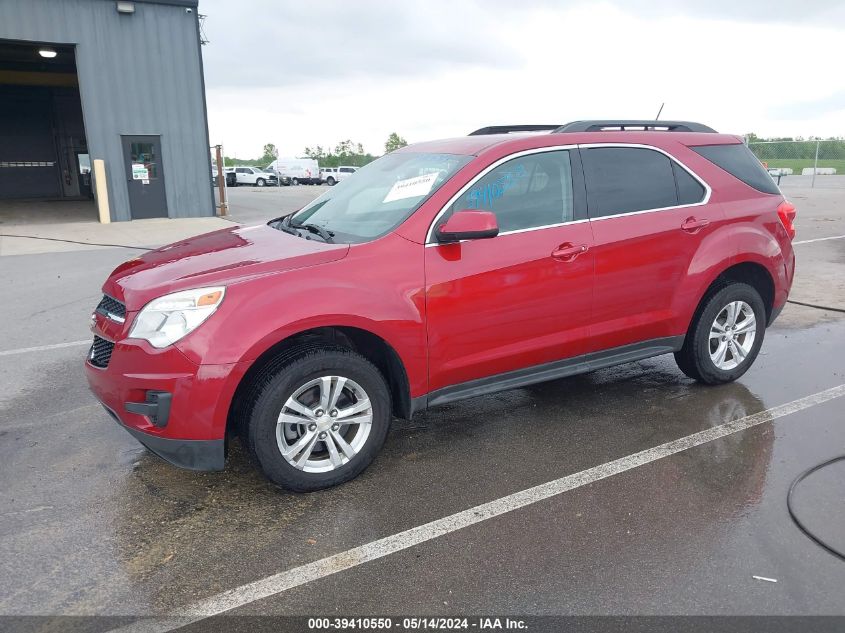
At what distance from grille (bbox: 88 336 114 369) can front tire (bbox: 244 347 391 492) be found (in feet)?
2.63

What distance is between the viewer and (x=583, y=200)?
4.10 m

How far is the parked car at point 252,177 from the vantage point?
46.8m

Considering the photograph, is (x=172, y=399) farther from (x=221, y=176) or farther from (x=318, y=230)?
(x=221, y=176)

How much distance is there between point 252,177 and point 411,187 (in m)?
45.6

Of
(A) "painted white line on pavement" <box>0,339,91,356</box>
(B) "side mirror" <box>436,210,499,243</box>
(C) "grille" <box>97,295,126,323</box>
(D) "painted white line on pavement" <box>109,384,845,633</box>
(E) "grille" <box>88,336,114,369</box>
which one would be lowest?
(D) "painted white line on pavement" <box>109,384,845,633</box>

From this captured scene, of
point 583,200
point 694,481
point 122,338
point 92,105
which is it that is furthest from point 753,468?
point 92,105

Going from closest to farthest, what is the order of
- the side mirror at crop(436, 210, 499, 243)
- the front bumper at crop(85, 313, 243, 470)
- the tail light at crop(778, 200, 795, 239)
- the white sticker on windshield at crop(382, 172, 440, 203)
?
the front bumper at crop(85, 313, 243, 470), the side mirror at crop(436, 210, 499, 243), the white sticker on windshield at crop(382, 172, 440, 203), the tail light at crop(778, 200, 795, 239)

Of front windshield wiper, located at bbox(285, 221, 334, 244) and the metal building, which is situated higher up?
the metal building

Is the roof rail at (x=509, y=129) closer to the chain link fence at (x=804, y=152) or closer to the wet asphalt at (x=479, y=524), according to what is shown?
the wet asphalt at (x=479, y=524)

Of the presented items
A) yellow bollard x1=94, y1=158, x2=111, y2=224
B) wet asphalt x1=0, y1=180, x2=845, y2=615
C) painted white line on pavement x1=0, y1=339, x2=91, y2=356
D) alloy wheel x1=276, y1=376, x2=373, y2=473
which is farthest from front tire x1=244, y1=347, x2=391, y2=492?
yellow bollard x1=94, y1=158, x2=111, y2=224

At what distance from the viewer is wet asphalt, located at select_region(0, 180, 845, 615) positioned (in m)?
2.64

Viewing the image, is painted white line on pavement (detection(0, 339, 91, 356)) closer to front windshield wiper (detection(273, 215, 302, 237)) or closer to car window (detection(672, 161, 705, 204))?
front windshield wiper (detection(273, 215, 302, 237))

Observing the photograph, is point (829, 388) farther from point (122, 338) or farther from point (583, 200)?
point (122, 338)

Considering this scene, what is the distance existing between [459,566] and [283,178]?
4733cm
